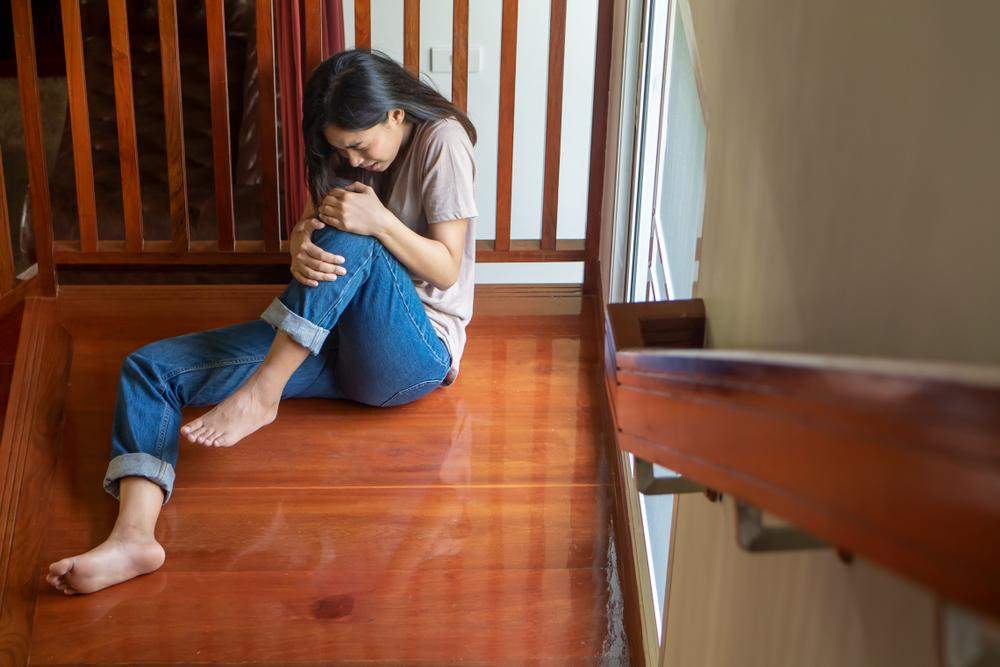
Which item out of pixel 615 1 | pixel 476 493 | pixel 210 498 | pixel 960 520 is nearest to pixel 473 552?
pixel 476 493

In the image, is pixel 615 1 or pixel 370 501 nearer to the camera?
pixel 370 501

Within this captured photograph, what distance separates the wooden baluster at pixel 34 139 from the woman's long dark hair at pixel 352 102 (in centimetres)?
69

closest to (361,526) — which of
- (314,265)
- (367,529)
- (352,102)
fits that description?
(367,529)

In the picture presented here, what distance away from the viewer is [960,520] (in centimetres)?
37

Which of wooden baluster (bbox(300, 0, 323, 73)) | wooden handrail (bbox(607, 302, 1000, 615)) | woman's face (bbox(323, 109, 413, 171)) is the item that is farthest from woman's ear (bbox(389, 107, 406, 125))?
wooden handrail (bbox(607, 302, 1000, 615))

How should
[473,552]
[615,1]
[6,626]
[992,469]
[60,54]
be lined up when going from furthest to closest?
[60,54], [615,1], [473,552], [6,626], [992,469]

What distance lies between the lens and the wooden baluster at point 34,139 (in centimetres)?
240

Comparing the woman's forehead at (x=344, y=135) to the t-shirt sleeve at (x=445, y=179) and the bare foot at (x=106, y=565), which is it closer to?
the t-shirt sleeve at (x=445, y=179)

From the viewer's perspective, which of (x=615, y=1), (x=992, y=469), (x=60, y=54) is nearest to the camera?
(x=992, y=469)

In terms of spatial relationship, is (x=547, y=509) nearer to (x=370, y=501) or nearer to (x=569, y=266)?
(x=370, y=501)

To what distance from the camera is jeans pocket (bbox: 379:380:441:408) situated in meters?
2.26

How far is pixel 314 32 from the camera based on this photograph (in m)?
2.49

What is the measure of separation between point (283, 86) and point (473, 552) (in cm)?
119

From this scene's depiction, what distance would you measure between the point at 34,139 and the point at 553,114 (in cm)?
118
